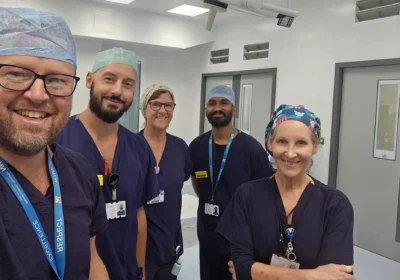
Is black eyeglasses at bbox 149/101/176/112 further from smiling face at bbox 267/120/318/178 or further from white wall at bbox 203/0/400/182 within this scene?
white wall at bbox 203/0/400/182

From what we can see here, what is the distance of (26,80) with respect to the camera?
84cm

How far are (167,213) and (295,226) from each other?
887mm

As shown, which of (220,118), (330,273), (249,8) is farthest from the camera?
(249,8)

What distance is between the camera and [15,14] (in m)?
0.90

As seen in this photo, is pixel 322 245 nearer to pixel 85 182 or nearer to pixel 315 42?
pixel 85 182

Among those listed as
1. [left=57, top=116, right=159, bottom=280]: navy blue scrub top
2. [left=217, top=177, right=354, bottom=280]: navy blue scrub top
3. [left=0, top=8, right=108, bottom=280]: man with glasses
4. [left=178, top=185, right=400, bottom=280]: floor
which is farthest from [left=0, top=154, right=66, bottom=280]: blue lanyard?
[left=178, top=185, right=400, bottom=280]: floor

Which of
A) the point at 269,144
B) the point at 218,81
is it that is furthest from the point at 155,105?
the point at 218,81

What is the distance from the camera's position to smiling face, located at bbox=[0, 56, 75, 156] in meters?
0.83

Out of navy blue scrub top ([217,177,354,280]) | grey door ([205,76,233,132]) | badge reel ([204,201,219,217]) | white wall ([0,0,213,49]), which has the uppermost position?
white wall ([0,0,213,49])

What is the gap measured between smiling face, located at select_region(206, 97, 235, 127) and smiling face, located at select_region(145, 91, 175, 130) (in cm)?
37

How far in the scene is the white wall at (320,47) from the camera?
11.8 feet

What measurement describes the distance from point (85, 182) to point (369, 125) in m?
3.43

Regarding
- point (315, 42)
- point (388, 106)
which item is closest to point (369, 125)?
point (388, 106)

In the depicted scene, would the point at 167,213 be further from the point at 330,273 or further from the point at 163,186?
the point at 330,273
